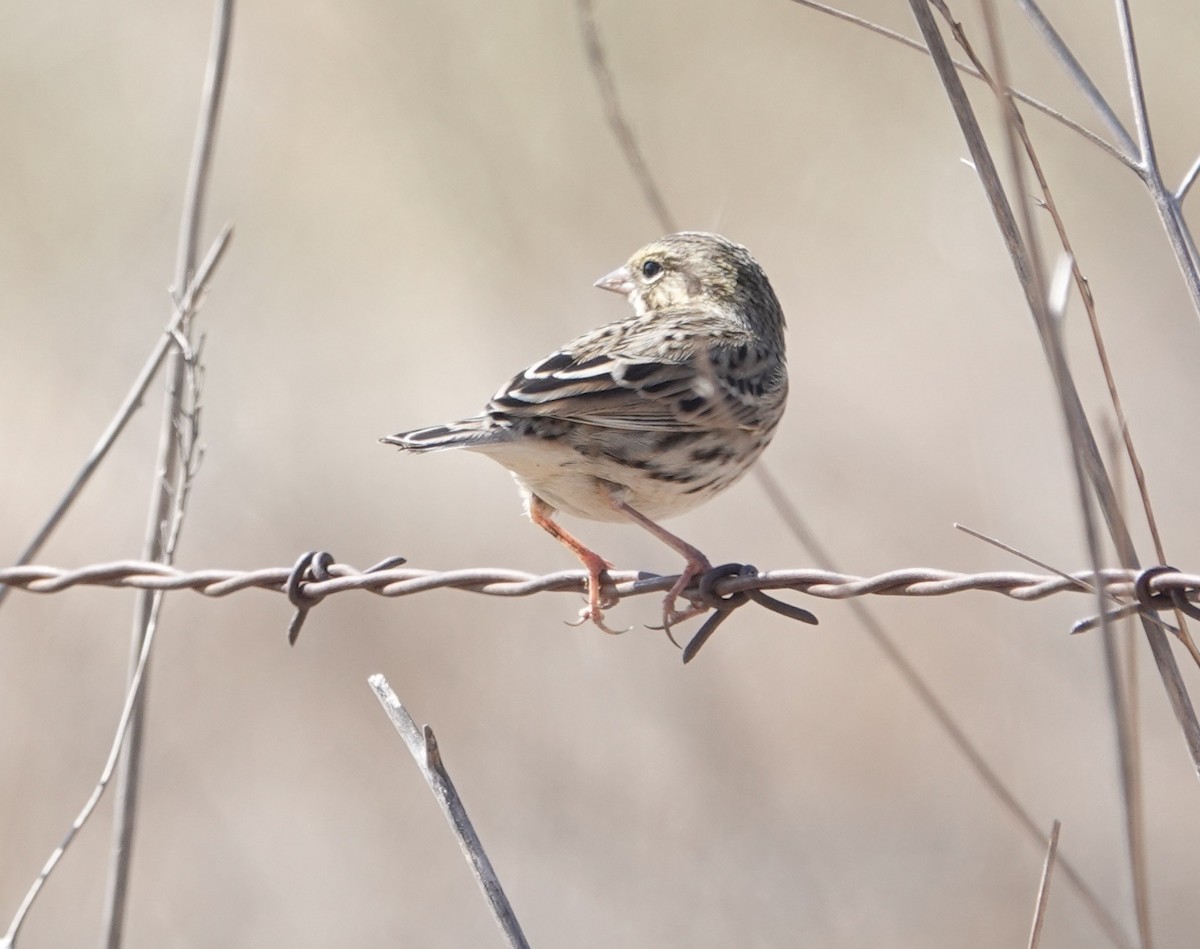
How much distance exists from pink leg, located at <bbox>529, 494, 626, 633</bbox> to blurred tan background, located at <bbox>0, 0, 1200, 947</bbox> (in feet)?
6.72

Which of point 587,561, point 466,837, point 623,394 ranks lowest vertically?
point 466,837

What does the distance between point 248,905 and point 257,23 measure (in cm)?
1019

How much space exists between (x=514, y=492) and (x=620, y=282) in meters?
5.51

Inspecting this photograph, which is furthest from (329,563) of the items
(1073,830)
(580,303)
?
(580,303)

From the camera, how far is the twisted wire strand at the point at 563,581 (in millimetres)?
2879

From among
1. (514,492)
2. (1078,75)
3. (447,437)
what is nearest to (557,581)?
(447,437)

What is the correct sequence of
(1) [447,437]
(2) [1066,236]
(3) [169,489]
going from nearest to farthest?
(2) [1066,236]
(3) [169,489]
(1) [447,437]

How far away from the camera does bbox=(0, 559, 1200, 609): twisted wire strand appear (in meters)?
2.88

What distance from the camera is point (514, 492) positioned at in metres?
11.6

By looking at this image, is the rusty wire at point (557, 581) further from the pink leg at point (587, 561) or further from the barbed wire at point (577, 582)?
the pink leg at point (587, 561)

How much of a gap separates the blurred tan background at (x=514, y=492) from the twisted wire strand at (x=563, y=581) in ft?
10.7

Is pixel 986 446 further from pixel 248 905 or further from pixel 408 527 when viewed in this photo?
pixel 248 905

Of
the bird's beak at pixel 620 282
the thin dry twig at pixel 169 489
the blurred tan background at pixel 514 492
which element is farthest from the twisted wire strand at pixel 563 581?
the blurred tan background at pixel 514 492

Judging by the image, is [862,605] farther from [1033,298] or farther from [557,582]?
[1033,298]
